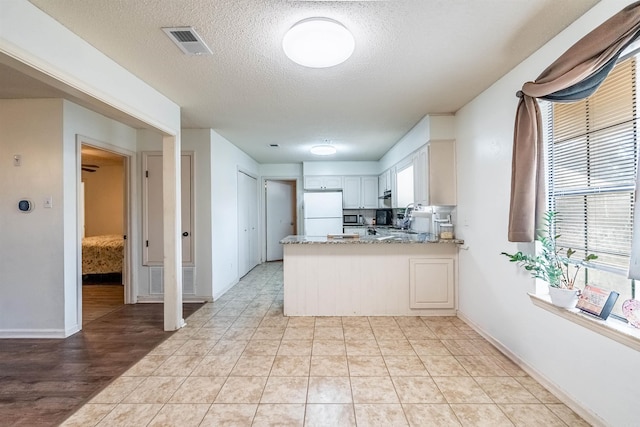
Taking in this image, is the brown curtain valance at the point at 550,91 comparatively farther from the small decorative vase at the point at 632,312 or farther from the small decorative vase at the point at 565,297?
→ the small decorative vase at the point at 632,312

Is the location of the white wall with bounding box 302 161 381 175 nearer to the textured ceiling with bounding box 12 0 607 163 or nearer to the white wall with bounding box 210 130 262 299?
the white wall with bounding box 210 130 262 299

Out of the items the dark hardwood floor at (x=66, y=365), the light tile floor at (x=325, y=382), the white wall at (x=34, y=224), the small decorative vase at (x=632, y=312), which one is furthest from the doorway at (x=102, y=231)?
the small decorative vase at (x=632, y=312)

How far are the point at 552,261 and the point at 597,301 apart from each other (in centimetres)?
34

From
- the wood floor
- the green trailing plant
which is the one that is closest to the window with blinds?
the green trailing plant

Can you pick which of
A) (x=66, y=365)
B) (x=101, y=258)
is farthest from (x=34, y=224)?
(x=101, y=258)

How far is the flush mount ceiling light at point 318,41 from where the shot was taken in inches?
69.4

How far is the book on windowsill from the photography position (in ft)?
5.45

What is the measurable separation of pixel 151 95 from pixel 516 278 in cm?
376

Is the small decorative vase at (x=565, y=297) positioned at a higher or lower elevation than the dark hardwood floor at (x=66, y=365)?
higher

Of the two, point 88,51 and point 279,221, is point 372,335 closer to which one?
point 88,51

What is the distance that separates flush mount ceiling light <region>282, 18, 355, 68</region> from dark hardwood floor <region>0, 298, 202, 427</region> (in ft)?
9.14

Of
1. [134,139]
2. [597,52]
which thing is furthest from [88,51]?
[597,52]

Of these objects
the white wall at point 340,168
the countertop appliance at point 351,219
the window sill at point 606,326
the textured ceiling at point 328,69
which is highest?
the textured ceiling at point 328,69

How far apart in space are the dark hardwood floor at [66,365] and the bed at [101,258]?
1.95m
